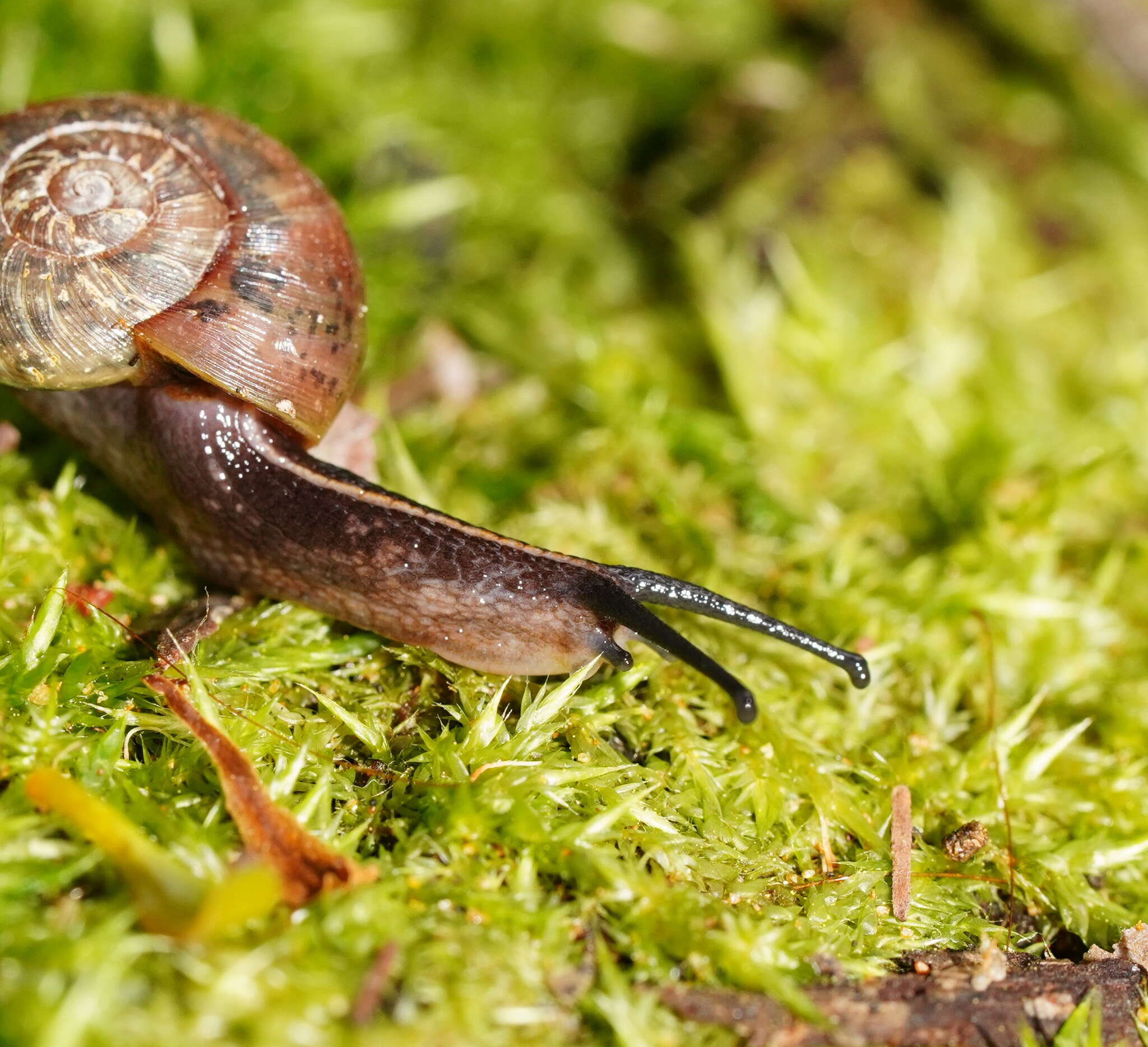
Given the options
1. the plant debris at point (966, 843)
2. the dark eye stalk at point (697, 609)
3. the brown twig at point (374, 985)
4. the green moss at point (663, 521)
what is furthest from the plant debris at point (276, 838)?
the plant debris at point (966, 843)

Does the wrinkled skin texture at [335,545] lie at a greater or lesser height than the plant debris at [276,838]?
greater

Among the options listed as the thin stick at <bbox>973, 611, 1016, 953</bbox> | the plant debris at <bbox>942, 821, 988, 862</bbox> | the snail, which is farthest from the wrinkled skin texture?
the thin stick at <bbox>973, 611, 1016, 953</bbox>

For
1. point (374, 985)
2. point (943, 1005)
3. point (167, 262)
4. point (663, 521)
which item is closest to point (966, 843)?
point (943, 1005)

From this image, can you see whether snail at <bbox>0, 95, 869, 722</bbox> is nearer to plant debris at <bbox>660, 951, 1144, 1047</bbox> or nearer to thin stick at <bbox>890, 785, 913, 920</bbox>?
thin stick at <bbox>890, 785, 913, 920</bbox>

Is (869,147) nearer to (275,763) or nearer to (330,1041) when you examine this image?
(275,763)

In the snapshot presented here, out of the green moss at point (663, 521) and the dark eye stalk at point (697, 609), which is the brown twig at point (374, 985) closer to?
the green moss at point (663, 521)

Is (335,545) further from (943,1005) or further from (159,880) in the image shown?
(943,1005)

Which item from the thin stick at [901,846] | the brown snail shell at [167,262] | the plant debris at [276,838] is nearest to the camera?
the plant debris at [276,838]
